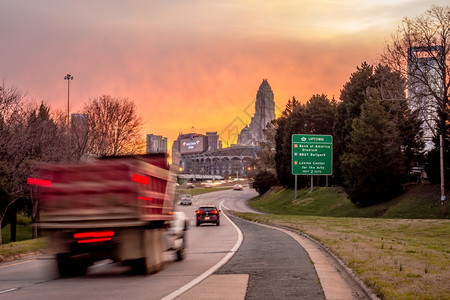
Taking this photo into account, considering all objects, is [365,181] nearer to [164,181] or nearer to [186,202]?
[186,202]

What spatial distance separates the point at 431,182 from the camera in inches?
2221

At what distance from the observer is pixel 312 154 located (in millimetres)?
58969

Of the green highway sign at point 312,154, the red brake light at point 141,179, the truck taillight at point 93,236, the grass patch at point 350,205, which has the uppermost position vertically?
the green highway sign at point 312,154

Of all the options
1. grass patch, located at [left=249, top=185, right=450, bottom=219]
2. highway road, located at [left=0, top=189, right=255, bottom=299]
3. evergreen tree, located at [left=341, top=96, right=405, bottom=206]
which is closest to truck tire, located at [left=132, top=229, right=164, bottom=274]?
highway road, located at [left=0, top=189, right=255, bottom=299]

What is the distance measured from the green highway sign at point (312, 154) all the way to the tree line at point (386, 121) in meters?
3.57

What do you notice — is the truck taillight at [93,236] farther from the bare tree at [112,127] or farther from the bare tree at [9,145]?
the bare tree at [112,127]

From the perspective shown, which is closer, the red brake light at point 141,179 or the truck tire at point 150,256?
the red brake light at point 141,179

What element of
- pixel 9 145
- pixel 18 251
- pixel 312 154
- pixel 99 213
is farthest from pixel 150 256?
pixel 312 154

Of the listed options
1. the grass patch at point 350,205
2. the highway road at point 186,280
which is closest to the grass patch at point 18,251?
the highway road at point 186,280

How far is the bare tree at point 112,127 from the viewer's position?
51.4 metres

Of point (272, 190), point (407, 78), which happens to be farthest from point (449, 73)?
point (272, 190)

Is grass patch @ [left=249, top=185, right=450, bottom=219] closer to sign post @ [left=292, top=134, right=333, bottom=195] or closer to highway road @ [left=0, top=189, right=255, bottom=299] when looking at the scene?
sign post @ [left=292, top=134, right=333, bottom=195]

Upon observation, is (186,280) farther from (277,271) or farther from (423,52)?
(423,52)

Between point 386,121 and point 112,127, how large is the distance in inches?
1101
